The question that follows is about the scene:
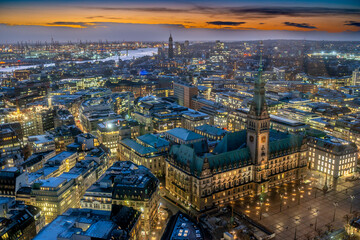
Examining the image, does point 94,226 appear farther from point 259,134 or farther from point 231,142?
point 259,134

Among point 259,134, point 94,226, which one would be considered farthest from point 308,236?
point 94,226

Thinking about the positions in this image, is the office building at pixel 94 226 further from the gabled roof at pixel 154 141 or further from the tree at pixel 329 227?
the gabled roof at pixel 154 141

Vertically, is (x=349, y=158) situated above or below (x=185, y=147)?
below

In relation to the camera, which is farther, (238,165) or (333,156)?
(333,156)

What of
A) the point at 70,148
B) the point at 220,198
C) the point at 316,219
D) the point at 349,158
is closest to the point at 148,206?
the point at 220,198

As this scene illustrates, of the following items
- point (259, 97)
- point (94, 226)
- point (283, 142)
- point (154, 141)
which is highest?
point (259, 97)

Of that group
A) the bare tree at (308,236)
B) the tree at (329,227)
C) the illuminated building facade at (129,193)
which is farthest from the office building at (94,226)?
the tree at (329,227)

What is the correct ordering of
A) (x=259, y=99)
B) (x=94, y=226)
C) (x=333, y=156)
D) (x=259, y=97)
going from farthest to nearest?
1. (x=333, y=156)
2. (x=259, y=99)
3. (x=259, y=97)
4. (x=94, y=226)

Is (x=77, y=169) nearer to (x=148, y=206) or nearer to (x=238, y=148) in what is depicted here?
(x=148, y=206)
